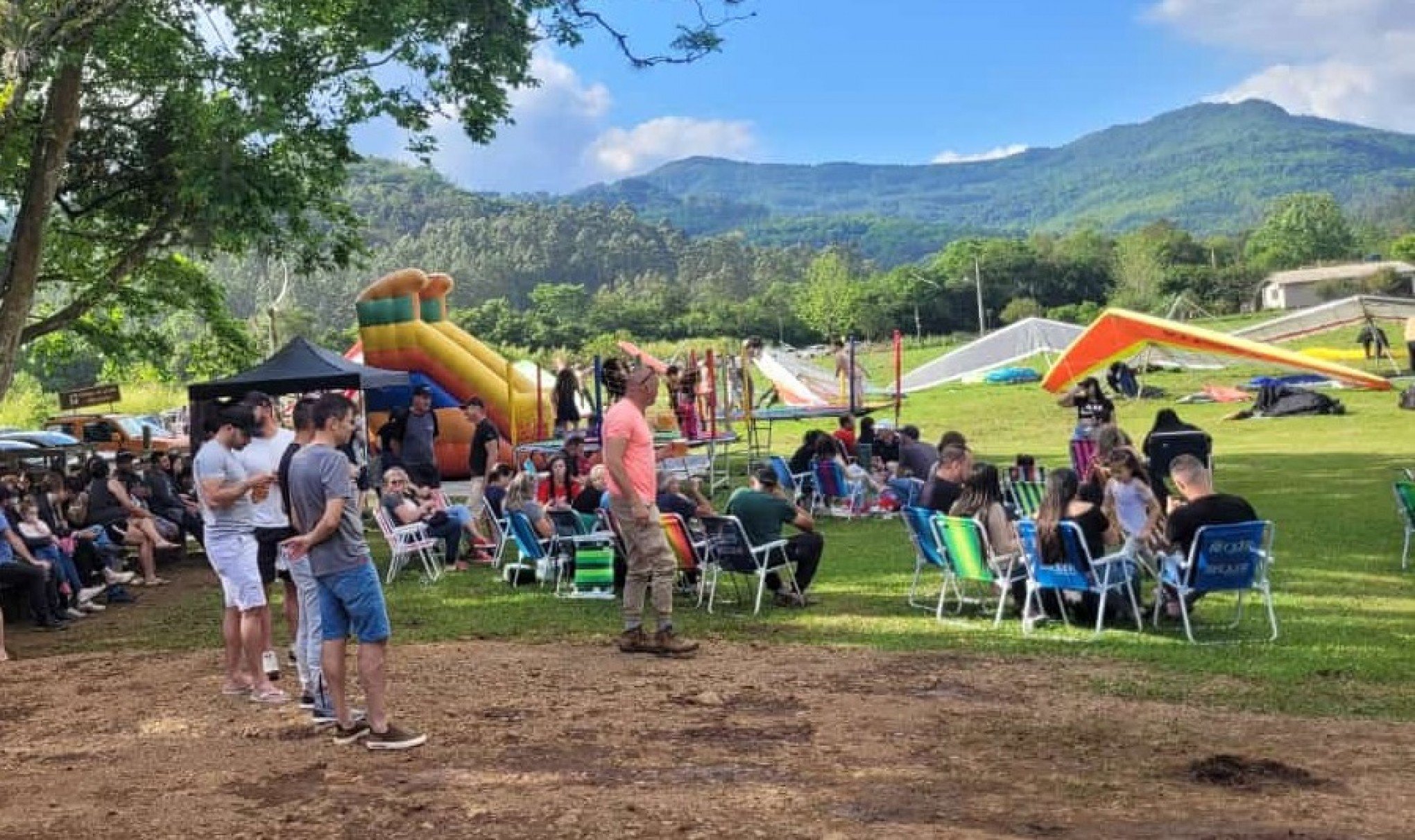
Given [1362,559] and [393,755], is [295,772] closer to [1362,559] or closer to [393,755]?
[393,755]

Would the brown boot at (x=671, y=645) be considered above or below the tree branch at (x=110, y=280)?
below

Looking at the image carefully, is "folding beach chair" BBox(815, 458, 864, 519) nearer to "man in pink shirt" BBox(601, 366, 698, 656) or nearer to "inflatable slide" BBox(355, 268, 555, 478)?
"man in pink shirt" BBox(601, 366, 698, 656)

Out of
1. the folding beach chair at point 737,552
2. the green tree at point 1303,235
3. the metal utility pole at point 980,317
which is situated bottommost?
the folding beach chair at point 737,552

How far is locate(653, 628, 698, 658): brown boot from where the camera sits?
7.62 m

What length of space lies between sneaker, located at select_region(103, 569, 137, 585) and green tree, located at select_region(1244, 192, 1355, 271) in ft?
384

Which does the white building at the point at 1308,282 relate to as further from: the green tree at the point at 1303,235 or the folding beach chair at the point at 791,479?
the folding beach chair at the point at 791,479

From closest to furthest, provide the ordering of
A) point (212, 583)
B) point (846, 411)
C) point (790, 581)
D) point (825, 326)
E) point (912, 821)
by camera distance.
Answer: point (912, 821) < point (790, 581) < point (212, 583) < point (846, 411) < point (825, 326)

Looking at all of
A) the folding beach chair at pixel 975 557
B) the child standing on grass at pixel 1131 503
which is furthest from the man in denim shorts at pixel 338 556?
the child standing on grass at pixel 1131 503

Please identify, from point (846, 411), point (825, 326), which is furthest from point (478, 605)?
point (825, 326)

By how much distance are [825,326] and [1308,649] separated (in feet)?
283

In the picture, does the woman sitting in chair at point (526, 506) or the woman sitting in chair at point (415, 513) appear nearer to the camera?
the woman sitting in chair at point (526, 506)

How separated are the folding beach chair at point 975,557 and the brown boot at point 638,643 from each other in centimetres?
196

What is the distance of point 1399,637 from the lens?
24.3 feet

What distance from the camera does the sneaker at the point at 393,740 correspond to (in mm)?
5648
